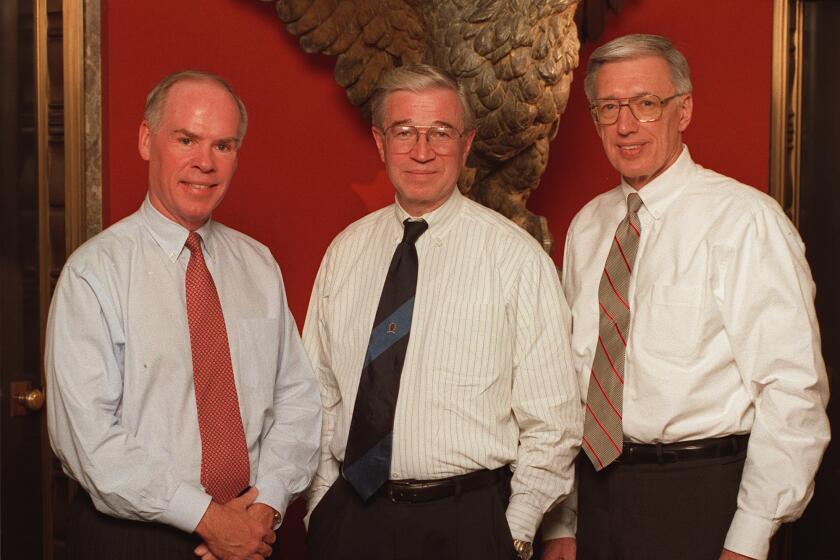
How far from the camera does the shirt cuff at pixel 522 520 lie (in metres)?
2.10

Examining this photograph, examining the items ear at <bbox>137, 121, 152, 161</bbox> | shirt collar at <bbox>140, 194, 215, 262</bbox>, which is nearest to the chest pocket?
shirt collar at <bbox>140, 194, 215, 262</bbox>

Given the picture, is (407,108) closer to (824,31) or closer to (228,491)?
(228,491)

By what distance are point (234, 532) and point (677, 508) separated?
0.89 meters

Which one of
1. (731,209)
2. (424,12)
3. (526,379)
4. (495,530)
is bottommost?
(495,530)

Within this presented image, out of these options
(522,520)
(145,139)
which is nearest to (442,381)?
(522,520)

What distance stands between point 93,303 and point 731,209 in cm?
129

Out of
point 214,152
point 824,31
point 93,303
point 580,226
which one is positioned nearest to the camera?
point 93,303

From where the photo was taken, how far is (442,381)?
2.11 metres

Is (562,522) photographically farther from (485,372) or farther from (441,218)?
(441,218)

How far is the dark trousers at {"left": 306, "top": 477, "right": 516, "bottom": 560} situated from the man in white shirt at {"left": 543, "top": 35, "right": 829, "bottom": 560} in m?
0.24

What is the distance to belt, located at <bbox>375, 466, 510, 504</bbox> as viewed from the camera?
6.88 feet

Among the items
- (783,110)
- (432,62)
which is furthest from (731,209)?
(783,110)

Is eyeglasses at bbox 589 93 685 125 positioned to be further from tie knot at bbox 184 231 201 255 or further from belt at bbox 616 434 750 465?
tie knot at bbox 184 231 201 255

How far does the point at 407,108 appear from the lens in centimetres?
220
